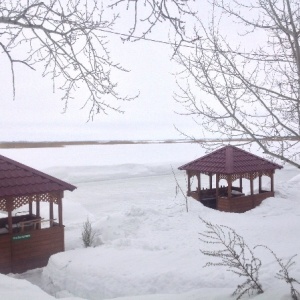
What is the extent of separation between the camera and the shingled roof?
414 inches

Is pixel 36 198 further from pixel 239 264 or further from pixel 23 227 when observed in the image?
pixel 239 264

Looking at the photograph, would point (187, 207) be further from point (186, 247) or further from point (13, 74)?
point (13, 74)

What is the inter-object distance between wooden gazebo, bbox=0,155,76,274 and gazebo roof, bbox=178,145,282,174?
789 centimetres

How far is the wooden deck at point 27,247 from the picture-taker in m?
10.5

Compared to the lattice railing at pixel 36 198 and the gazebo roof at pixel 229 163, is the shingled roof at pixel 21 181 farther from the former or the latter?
the gazebo roof at pixel 229 163

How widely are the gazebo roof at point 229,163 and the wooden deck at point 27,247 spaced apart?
831 cm

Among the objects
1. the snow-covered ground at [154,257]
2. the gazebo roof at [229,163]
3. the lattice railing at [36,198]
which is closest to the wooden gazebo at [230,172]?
the gazebo roof at [229,163]

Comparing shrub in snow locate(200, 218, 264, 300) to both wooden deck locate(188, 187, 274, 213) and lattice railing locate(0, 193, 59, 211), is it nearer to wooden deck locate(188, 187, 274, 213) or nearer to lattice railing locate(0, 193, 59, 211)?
lattice railing locate(0, 193, 59, 211)

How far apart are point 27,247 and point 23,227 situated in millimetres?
614

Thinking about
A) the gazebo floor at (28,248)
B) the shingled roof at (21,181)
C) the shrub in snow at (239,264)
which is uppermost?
the shingled roof at (21,181)

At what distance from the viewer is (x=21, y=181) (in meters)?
10.8

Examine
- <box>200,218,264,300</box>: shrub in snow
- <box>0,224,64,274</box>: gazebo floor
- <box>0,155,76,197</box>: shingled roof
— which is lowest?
<box>0,224,64,274</box>: gazebo floor

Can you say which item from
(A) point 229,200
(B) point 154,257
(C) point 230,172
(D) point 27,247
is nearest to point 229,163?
(C) point 230,172


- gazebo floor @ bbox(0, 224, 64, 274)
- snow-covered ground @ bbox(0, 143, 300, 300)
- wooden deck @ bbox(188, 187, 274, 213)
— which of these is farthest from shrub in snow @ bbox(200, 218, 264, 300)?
wooden deck @ bbox(188, 187, 274, 213)
